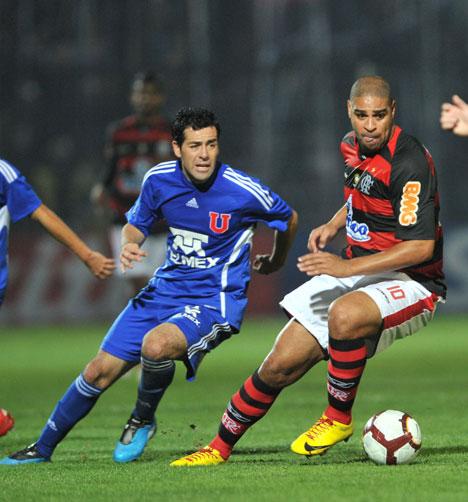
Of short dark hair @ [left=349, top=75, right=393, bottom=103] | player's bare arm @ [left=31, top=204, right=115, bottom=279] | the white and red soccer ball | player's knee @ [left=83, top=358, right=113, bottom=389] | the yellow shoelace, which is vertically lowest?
the white and red soccer ball

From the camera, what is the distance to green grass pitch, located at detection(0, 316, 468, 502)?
540cm

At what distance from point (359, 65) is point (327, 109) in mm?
1043

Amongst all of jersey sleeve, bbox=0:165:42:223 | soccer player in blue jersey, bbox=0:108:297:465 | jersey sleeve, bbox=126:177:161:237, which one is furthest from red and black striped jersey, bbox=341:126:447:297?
jersey sleeve, bbox=0:165:42:223

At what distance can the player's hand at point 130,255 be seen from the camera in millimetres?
6379

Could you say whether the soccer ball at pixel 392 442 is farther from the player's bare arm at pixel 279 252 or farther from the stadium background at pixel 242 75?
the stadium background at pixel 242 75

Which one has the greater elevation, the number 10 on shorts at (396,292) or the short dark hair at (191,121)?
the short dark hair at (191,121)

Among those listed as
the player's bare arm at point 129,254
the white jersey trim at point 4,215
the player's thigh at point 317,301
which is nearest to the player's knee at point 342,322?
the player's thigh at point 317,301

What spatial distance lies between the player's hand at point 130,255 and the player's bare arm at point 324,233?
0.82 m

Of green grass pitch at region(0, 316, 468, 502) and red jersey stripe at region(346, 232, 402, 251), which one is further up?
red jersey stripe at region(346, 232, 402, 251)

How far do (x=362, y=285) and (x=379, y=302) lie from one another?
0.38 m

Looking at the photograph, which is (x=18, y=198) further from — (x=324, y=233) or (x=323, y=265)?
(x=323, y=265)

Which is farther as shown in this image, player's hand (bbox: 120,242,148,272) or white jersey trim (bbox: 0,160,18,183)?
white jersey trim (bbox: 0,160,18,183)

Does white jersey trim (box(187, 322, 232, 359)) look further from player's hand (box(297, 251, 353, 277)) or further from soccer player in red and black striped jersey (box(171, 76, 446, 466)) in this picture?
player's hand (box(297, 251, 353, 277))

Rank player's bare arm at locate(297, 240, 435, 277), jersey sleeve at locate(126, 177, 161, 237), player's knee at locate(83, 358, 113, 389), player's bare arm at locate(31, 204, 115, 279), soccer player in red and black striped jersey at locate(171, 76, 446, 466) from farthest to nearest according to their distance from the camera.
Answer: jersey sleeve at locate(126, 177, 161, 237), player's bare arm at locate(31, 204, 115, 279), player's knee at locate(83, 358, 113, 389), soccer player in red and black striped jersey at locate(171, 76, 446, 466), player's bare arm at locate(297, 240, 435, 277)
